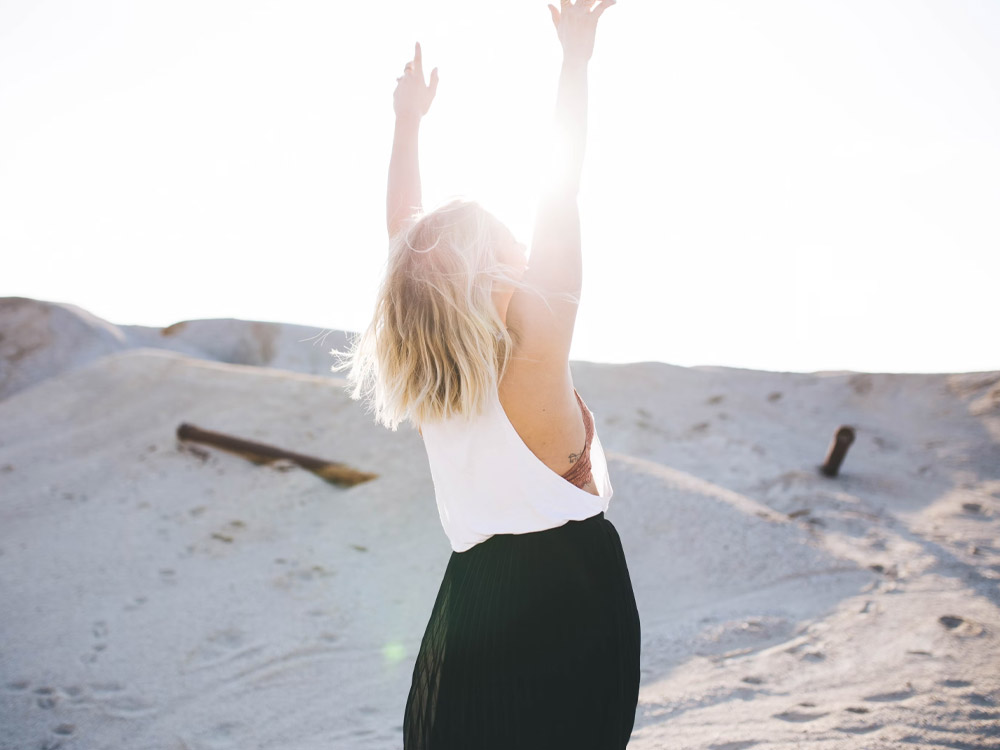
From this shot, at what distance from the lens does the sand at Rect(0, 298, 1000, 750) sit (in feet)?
11.0

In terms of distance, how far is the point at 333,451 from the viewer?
704 centimetres

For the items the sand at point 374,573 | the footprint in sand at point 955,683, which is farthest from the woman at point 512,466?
the footprint in sand at point 955,683

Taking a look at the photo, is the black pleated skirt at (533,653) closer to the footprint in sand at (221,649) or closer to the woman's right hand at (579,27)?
the woman's right hand at (579,27)

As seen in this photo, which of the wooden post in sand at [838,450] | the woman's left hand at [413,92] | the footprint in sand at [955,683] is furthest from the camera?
the wooden post in sand at [838,450]

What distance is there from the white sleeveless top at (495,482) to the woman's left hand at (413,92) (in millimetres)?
1077

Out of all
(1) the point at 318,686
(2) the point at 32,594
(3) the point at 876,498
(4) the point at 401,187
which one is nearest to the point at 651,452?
(3) the point at 876,498

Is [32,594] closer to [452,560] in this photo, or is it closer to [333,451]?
[333,451]

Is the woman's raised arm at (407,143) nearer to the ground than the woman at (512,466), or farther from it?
farther from it

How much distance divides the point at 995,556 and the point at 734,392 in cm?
597

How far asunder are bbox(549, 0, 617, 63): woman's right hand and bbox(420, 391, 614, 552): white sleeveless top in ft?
2.27

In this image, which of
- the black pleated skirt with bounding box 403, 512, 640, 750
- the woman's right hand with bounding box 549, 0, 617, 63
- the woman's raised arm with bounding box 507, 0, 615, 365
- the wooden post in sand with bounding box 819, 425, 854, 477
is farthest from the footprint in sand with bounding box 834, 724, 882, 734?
the wooden post in sand with bounding box 819, 425, 854, 477

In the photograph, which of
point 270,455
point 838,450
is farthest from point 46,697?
point 838,450

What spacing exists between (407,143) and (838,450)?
308 inches

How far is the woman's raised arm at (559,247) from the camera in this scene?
1188 millimetres
